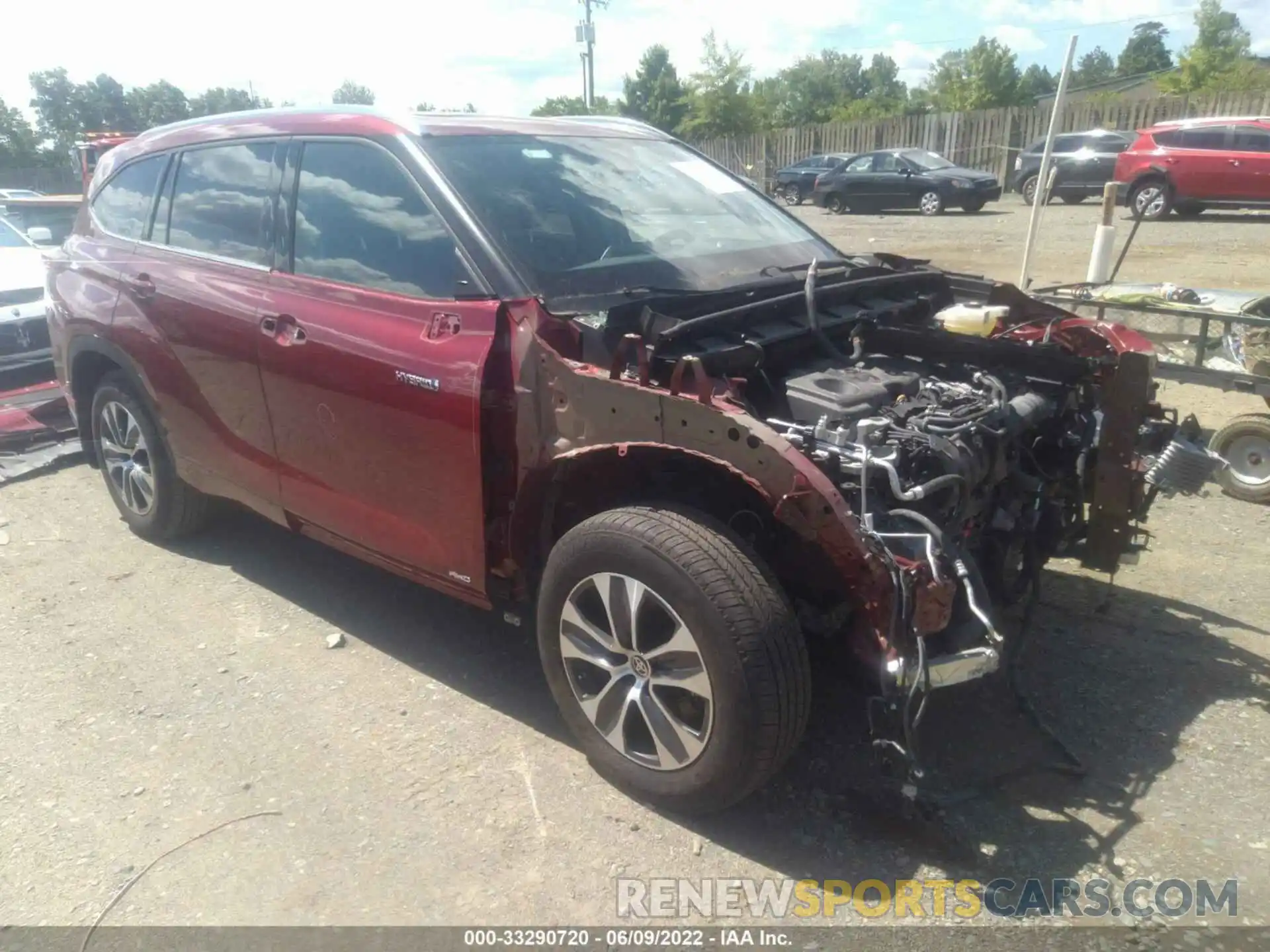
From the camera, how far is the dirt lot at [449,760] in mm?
2752

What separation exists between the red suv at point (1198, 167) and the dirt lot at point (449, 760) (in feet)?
52.7

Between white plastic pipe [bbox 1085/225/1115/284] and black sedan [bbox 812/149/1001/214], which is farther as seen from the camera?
black sedan [bbox 812/149/1001/214]

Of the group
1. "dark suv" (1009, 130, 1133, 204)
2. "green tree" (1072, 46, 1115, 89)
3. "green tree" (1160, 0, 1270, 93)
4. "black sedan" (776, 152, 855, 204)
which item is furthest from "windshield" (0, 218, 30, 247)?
"green tree" (1072, 46, 1115, 89)

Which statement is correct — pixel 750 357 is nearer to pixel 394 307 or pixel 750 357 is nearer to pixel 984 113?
pixel 394 307

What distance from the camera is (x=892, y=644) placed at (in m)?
2.58

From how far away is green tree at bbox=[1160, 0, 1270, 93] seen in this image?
4100cm

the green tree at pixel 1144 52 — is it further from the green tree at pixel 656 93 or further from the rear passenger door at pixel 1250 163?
the rear passenger door at pixel 1250 163

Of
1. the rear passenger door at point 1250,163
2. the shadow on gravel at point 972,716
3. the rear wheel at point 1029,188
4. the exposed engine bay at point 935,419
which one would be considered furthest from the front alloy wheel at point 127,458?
the rear wheel at point 1029,188

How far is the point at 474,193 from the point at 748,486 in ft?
4.85

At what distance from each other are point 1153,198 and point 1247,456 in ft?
51.4

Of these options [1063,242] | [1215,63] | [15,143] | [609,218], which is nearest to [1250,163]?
[1063,242]

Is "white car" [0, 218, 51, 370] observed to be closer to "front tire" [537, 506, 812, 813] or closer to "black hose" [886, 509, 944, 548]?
"front tire" [537, 506, 812, 813]

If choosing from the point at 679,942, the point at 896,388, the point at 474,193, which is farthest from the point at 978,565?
the point at 474,193

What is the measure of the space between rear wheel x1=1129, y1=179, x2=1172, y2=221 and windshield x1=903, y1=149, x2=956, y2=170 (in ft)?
15.3
